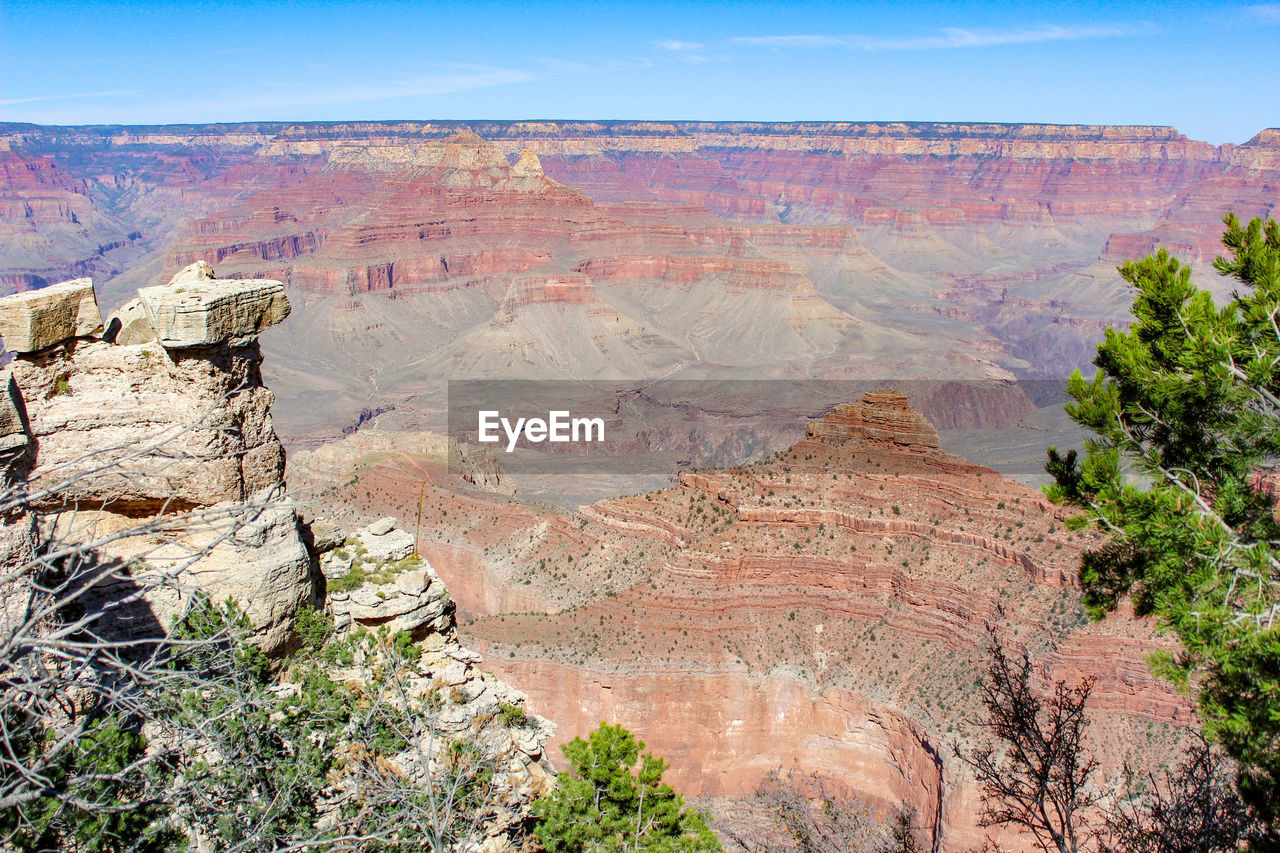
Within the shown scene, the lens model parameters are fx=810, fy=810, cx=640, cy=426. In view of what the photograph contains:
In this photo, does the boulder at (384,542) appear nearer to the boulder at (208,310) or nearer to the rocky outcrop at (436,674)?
the rocky outcrop at (436,674)

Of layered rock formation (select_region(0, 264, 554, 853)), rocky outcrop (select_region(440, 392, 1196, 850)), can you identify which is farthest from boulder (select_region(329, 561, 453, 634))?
rocky outcrop (select_region(440, 392, 1196, 850))

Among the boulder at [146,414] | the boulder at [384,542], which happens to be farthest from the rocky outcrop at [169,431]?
the boulder at [384,542]

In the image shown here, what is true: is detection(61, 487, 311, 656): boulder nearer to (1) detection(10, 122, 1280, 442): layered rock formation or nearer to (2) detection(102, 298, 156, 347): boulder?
(2) detection(102, 298, 156, 347): boulder

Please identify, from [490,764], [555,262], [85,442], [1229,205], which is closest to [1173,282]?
[490,764]

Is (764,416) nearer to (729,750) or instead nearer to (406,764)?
(729,750)

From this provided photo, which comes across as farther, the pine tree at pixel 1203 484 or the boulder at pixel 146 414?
the boulder at pixel 146 414
